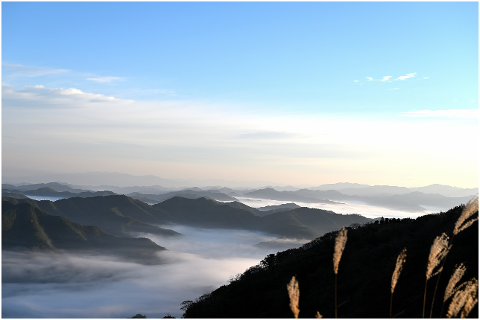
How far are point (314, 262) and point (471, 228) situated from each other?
8139 millimetres

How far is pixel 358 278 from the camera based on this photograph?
17156 mm

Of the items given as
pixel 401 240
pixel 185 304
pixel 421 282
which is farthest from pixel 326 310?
pixel 185 304

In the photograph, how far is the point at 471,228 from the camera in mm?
19016

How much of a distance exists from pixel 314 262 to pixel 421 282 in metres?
7.33

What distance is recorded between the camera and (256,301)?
62.4 ft

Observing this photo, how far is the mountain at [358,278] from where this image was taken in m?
14.7

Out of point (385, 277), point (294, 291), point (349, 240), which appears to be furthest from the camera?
point (349, 240)

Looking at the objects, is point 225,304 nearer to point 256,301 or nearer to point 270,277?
point 256,301

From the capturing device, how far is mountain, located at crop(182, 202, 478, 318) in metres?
14.7

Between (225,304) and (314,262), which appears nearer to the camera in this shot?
(225,304)

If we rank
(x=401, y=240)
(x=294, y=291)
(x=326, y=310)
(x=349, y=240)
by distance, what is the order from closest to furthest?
(x=294, y=291)
(x=326, y=310)
(x=401, y=240)
(x=349, y=240)

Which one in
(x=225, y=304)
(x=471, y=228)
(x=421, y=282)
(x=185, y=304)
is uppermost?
(x=471, y=228)

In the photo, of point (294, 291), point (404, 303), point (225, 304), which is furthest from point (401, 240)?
point (294, 291)

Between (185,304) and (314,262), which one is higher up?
(314,262)
